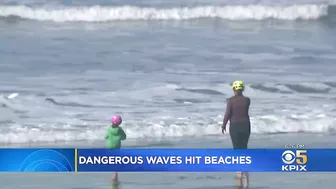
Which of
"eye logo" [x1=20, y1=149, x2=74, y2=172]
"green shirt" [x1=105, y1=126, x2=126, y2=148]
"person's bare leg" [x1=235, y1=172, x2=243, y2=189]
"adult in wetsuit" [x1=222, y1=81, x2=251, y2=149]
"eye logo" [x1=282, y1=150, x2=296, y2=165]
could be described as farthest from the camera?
"green shirt" [x1=105, y1=126, x2=126, y2=148]

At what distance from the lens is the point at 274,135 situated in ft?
61.9

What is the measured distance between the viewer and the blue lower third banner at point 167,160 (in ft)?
41.4

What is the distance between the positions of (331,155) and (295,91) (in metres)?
11.5

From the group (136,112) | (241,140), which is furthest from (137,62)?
(241,140)

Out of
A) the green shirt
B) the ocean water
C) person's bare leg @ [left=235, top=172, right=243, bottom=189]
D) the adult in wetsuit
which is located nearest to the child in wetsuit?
the green shirt

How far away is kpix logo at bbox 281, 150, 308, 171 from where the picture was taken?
41.3 feet

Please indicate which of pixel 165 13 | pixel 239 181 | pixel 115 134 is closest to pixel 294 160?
pixel 239 181

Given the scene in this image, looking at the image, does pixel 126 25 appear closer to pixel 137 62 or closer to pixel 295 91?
pixel 137 62

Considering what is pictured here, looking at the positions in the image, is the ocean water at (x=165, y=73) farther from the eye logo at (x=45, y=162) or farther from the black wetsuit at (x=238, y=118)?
the black wetsuit at (x=238, y=118)

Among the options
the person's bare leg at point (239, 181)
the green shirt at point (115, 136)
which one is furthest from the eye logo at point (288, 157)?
the green shirt at point (115, 136)

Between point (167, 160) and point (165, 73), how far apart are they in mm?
13588

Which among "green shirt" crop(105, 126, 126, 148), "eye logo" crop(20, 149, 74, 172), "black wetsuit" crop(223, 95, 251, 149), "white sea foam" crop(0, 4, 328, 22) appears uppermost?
"white sea foam" crop(0, 4, 328, 22)

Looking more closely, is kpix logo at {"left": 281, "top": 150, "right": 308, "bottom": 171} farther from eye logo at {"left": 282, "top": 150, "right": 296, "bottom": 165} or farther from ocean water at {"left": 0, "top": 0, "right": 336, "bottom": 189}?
ocean water at {"left": 0, "top": 0, "right": 336, "bottom": 189}

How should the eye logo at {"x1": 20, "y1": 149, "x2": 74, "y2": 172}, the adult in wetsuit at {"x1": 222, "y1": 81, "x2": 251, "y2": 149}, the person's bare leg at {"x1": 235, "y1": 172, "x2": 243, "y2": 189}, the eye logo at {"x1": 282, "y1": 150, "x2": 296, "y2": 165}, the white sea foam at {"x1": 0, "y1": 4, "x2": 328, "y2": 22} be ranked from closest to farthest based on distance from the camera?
1. the eye logo at {"x1": 282, "y1": 150, "x2": 296, "y2": 165}
2. the eye logo at {"x1": 20, "y1": 149, "x2": 74, "y2": 172}
3. the person's bare leg at {"x1": 235, "y1": 172, "x2": 243, "y2": 189}
4. the adult in wetsuit at {"x1": 222, "y1": 81, "x2": 251, "y2": 149}
5. the white sea foam at {"x1": 0, "y1": 4, "x2": 328, "y2": 22}
